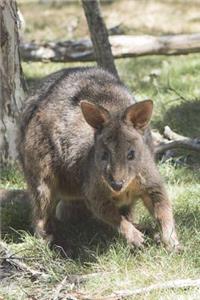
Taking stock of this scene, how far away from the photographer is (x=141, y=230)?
225 inches

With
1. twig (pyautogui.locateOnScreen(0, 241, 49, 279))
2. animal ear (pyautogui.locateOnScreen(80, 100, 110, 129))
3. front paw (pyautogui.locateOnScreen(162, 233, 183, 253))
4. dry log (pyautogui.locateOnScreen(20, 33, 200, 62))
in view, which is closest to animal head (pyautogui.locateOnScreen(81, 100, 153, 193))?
animal ear (pyautogui.locateOnScreen(80, 100, 110, 129))

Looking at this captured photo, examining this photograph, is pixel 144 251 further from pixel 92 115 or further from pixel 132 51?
pixel 132 51

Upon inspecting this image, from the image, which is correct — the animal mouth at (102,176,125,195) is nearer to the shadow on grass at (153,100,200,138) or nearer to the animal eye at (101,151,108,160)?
the animal eye at (101,151,108,160)

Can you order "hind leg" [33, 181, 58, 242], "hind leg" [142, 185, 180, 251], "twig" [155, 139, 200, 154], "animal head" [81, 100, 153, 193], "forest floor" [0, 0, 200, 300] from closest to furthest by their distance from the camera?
"forest floor" [0, 0, 200, 300] → "animal head" [81, 100, 153, 193] → "hind leg" [142, 185, 180, 251] → "hind leg" [33, 181, 58, 242] → "twig" [155, 139, 200, 154]

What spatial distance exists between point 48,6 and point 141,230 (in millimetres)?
7518

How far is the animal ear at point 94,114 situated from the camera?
5.31 metres

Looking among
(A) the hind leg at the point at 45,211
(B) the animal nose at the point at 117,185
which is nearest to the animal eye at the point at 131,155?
(B) the animal nose at the point at 117,185

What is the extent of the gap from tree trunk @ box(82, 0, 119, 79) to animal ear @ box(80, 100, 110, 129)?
94.8 inches

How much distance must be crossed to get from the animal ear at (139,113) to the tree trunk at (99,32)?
8.02ft

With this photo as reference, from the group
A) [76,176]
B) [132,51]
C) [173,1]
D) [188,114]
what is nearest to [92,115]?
[76,176]

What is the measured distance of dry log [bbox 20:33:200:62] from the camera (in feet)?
29.0

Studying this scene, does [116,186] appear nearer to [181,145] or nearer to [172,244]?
[172,244]

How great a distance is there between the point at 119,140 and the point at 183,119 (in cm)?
286

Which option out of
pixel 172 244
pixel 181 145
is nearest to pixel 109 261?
pixel 172 244
